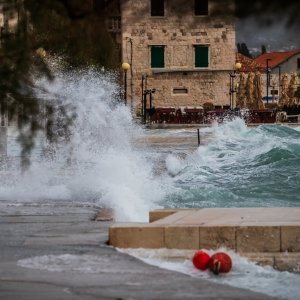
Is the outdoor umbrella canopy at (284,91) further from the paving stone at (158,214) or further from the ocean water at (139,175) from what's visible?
the paving stone at (158,214)

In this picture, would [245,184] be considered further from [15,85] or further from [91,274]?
[15,85]

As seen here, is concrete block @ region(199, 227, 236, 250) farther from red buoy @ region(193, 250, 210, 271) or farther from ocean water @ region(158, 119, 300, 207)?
ocean water @ region(158, 119, 300, 207)

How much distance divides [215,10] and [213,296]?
10.4 ft

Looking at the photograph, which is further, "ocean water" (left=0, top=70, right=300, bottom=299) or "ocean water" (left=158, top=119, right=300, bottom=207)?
"ocean water" (left=158, top=119, right=300, bottom=207)

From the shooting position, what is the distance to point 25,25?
6.76 m

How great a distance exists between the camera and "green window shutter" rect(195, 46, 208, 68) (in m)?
58.7

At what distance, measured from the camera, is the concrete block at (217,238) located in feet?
31.5

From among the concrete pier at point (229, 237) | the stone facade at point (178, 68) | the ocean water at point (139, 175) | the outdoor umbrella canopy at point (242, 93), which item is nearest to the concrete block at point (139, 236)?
the concrete pier at point (229, 237)

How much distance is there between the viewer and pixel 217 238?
959 cm

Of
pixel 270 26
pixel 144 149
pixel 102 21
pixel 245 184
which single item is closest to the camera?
pixel 270 26

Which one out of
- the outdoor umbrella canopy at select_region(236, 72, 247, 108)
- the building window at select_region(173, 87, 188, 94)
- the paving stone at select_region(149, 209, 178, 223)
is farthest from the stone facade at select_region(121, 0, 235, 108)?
the paving stone at select_region(149, 209, 178, 223)

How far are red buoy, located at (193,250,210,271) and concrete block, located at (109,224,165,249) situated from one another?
672mm

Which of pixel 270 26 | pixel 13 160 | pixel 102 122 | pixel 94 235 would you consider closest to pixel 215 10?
pixel 270 26

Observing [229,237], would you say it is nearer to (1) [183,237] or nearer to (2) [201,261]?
(1) [183,237]
